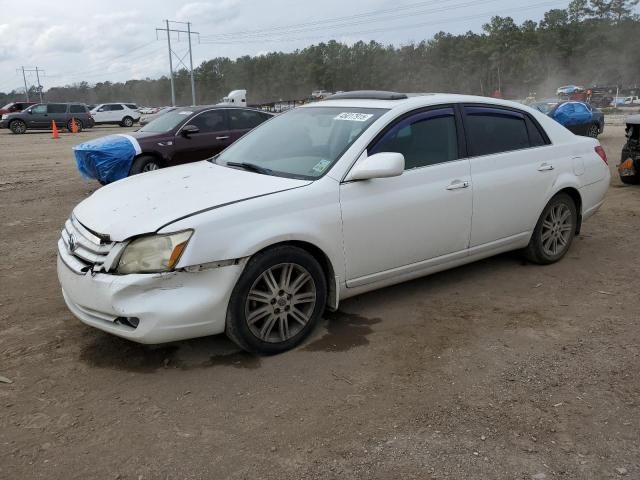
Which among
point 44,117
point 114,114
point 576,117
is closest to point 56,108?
point 44,117

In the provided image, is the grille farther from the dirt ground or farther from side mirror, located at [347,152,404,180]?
side mirror, located at [347,152,404,180]

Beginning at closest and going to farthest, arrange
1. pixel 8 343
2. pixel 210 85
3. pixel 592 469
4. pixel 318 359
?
pixel 592 469 → pixel 318 359 → pixel 8 343 → pixel 210 85

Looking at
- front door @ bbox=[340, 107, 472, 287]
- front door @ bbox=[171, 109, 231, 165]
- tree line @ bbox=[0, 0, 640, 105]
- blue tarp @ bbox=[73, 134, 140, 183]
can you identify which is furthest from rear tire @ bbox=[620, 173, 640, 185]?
tree line @ bbox=[0, 0, 640, 105]

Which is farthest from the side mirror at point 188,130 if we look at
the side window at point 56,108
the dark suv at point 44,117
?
the side window at point 56,108

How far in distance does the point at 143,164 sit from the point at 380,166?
22.2 ft

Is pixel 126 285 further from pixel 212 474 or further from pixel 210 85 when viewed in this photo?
pixel 210 85

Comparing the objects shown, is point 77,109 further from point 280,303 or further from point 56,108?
point 280,303

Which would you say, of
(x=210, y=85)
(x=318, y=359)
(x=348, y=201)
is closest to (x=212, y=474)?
(x=318, y=359)

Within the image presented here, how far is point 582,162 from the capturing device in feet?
17.6

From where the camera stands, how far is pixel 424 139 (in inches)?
170

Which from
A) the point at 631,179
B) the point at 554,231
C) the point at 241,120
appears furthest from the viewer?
the point at 241,120

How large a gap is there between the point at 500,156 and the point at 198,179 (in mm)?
2457

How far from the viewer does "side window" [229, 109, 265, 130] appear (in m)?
10.5

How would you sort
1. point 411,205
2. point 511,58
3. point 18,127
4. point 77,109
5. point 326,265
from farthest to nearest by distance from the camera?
point 511,58 → point 77,109 → point 18,127 → point 411,205 → point 326,265
